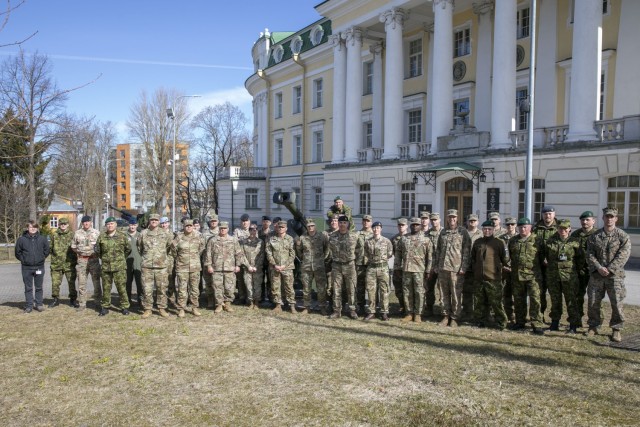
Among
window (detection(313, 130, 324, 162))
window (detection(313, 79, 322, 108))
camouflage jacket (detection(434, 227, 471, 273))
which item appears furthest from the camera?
window (detection(313, 130, 324, 162))

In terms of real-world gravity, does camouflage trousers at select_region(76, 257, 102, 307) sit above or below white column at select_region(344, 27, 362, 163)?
below

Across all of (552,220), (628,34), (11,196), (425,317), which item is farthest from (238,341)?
(11,196)

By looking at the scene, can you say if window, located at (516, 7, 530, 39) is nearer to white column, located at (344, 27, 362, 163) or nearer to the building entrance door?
the building entrance door

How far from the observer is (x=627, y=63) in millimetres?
17375

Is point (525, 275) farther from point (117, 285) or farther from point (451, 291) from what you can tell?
point (117, 285)

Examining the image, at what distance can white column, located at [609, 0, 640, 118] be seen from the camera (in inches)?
674

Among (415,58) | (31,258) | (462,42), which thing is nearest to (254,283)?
(31,258)

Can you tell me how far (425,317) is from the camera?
360 inches

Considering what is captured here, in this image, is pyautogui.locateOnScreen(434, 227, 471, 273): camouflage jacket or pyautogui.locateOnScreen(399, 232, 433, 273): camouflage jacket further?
pyautogui.locateOnScreen(399, 232, 433, 273): camouflage jacket

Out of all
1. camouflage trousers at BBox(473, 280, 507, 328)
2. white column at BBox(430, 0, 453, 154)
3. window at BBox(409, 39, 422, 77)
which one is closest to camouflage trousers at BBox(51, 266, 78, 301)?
camouflage trousers at BBox(473, 280, 507, 328)

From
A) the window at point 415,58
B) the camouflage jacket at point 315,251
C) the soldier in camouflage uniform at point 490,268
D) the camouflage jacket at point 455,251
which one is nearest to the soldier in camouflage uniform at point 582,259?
A: the soldier in camouflage uniform at point 490,268

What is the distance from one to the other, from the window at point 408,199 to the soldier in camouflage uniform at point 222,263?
1560cm

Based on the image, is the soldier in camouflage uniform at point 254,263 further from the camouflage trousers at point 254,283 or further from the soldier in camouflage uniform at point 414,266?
the soldier in camouflage uniform at point 414,266

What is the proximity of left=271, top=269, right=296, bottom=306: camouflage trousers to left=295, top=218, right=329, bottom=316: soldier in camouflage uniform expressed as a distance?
0.28m
